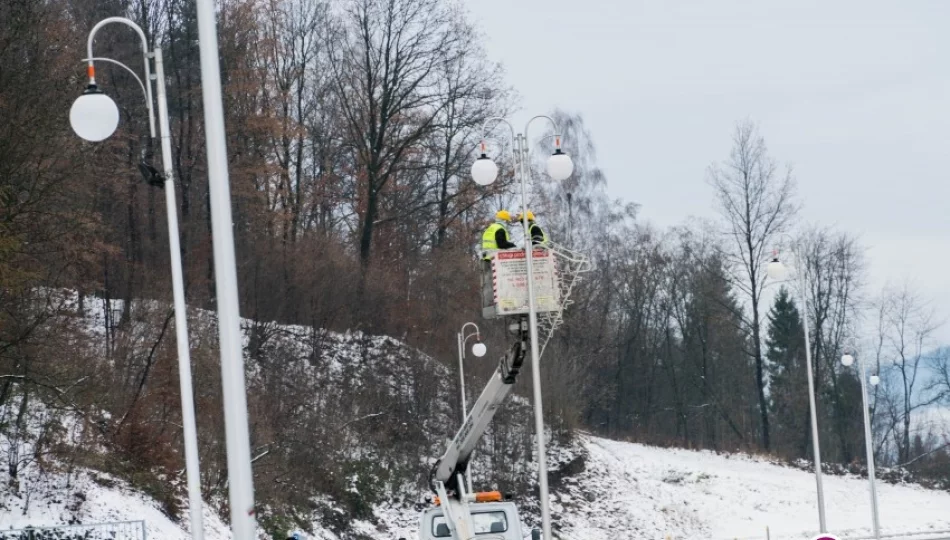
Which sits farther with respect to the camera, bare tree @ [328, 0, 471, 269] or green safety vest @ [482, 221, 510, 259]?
bare tree @ [328, 0, 471, 269]

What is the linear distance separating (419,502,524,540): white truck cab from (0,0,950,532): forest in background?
6809 mm

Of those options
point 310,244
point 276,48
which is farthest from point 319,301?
point 276,48

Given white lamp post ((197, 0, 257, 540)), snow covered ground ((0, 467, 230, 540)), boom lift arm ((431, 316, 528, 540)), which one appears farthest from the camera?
snow covered ground ((0, 467, 230, 540))

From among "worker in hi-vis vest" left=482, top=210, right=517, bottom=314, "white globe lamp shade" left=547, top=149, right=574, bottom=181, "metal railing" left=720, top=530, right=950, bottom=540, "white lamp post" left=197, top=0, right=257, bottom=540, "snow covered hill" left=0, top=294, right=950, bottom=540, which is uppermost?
"white globe lamp shade" left=547, top=149, right=574, bottom=181

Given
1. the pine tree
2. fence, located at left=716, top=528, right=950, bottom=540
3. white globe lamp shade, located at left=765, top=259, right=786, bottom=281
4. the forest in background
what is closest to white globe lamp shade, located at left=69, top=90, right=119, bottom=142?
the forest in background

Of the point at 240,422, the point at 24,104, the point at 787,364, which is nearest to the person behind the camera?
the point at 240,422

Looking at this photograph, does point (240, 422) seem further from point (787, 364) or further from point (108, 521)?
point (787, 364)

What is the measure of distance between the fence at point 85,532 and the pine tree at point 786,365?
52.6m

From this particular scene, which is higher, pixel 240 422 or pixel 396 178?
pixel 396 178

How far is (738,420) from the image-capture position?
74688 mm

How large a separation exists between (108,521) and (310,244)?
74.6ft

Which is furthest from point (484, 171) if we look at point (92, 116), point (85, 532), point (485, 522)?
point (85, 532)

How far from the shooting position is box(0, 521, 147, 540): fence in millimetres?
19922

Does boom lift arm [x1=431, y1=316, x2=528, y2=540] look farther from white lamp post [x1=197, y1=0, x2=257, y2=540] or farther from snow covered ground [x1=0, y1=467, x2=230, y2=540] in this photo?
white lamp post [x1=197, y1=0, x2=257, y2=540]
